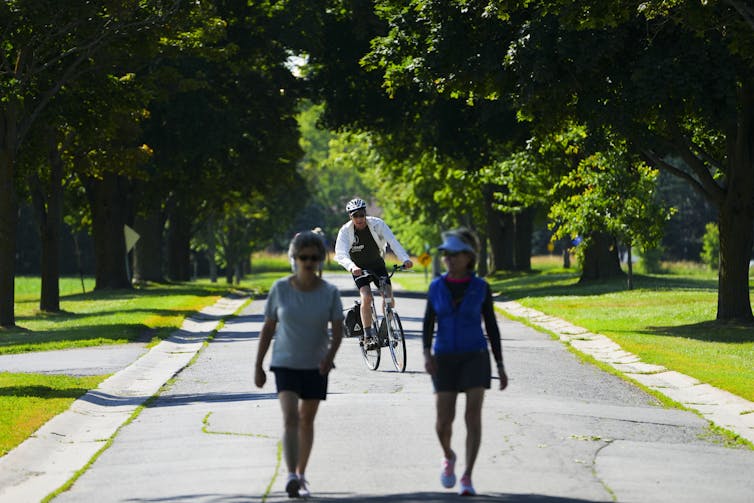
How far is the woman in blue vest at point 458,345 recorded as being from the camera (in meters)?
9.22

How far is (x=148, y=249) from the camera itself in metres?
59.2

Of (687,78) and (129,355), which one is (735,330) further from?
(129,355)

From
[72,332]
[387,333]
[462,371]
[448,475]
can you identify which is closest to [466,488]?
[448,475]

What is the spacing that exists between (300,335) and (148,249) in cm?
5079

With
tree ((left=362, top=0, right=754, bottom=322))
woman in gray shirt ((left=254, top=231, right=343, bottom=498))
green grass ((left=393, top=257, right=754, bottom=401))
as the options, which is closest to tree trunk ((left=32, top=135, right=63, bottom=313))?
tree ((left=362, top=0, right=754, bottom=322))

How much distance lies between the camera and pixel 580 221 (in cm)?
3972

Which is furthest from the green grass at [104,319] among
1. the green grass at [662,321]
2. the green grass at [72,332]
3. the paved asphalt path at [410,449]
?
the green grass at [662,321]

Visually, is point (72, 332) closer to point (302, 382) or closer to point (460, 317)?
point (302, 382)

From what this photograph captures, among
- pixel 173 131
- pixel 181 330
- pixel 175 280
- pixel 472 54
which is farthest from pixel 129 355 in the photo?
pixel 175 280

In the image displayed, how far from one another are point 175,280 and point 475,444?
58398 millimetres

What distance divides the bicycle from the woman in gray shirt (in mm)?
7375

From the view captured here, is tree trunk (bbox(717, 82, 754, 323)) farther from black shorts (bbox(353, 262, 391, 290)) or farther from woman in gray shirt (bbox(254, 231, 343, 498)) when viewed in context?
woman in gray shirt (bbox(254, 231, 343, 498))

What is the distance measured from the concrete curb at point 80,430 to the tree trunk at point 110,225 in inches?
1091

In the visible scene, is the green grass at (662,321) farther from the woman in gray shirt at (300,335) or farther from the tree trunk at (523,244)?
the tree trunk at (523,244)
